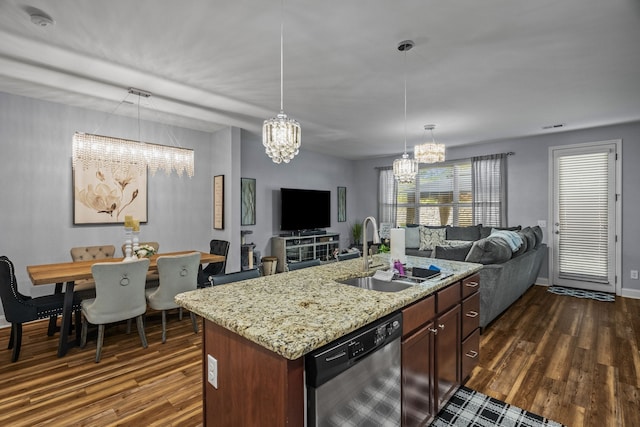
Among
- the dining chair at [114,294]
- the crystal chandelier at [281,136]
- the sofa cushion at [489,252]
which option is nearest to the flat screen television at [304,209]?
the dining chair at [114,294]

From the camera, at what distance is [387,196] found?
293 inches

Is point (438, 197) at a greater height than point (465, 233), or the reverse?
point (438, 197)

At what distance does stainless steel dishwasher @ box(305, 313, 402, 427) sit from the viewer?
1.10m

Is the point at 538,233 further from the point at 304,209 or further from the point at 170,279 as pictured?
the point at 170,279

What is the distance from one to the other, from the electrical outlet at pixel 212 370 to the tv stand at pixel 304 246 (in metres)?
4.16

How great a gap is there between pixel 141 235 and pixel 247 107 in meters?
2.39

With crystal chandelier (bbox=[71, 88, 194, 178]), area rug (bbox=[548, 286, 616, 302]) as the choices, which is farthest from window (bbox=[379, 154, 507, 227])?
crystal chandelier (bbox=[71, 88, 194, 178])

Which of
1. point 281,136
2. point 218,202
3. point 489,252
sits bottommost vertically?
point 489,252

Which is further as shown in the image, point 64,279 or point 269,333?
point 64,279

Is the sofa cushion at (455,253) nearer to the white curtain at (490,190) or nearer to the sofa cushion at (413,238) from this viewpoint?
the sofa cushion at (413,238)

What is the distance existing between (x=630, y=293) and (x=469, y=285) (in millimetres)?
4240

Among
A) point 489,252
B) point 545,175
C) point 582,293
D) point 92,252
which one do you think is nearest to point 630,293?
point 582,293

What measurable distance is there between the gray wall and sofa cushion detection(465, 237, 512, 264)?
8.66 feet

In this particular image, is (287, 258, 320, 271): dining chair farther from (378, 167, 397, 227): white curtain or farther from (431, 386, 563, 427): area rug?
(378, 167, 397, 227): white curtain
